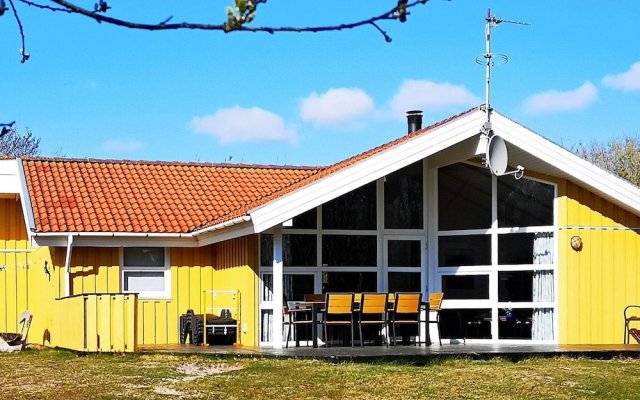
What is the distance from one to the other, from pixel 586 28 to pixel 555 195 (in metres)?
4.59

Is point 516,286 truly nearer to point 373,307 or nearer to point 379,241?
point 379,241

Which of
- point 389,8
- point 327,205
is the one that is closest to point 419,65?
point 327,205

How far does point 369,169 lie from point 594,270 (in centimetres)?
428

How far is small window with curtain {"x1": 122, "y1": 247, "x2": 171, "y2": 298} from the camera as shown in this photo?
18.8 meters

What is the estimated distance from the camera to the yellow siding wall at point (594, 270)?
17.4 meters

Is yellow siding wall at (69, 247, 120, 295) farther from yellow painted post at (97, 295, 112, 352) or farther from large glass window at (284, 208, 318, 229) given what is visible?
large glass window at (284, 208, 318, 229)

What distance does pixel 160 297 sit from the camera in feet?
61.9

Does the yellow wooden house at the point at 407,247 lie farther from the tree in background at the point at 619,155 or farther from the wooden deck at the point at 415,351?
the tree in background at the point at 619,155

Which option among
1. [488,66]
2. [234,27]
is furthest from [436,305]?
[234,27]

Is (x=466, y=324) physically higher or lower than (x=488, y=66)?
lower

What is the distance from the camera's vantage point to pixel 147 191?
810 inches

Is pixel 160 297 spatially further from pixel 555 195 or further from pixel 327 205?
pixel 555 195

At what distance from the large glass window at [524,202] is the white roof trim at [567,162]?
794 mm

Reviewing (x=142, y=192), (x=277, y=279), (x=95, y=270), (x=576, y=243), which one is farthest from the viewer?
(x=142, y=192)
